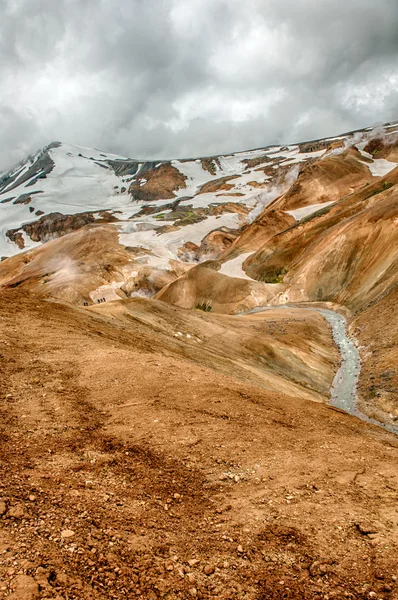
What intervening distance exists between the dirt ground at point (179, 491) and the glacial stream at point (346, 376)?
644 inches

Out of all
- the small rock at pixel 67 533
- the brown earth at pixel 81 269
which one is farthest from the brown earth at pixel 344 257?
the small rock at pixel 67 533

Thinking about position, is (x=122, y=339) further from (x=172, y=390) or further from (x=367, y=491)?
(x=367, y=491)

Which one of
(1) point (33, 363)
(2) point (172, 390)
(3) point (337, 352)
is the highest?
(1) point (33, 363)

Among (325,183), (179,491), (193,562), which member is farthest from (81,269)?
(193,562)

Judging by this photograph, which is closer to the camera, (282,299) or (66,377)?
(66,377)

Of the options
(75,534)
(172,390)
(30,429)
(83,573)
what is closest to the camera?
(83,573)

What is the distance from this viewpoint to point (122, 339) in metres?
30.4

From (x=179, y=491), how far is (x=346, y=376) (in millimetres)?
37147

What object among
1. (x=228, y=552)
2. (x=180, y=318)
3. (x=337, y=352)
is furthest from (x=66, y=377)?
(x=337, y=352)

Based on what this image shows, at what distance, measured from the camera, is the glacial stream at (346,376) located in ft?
114

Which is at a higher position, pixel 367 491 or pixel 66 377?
pixel 66 377

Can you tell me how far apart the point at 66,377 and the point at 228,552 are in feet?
41.8

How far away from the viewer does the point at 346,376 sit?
4412 centimetres

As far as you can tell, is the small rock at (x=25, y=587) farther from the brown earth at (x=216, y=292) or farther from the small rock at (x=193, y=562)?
the brown earth at (x=216, y=292)
